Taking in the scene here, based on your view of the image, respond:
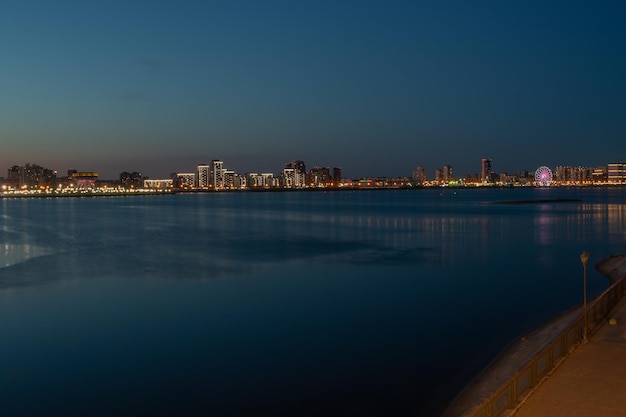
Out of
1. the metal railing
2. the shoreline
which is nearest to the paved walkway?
the metal railing

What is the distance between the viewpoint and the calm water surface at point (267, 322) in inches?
526

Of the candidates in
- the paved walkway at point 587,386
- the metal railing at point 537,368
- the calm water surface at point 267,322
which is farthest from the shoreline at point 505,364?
the paved walkway at point 587,386

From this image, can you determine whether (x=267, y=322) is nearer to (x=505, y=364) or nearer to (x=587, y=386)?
A: (x=505, y=364)

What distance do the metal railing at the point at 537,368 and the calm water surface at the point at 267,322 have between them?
289 cm

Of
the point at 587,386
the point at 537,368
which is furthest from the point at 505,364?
the point at 587,386

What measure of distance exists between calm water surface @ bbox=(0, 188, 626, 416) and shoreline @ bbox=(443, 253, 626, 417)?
1.92ft

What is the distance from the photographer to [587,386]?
966 cm

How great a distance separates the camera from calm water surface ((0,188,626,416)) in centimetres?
A: 1335

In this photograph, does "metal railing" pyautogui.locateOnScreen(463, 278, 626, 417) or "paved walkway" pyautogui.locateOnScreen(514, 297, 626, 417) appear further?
"paved walkway" pyautogui.locateOnScreen(514, 297, 626, 417)

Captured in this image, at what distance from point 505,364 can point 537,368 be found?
395 cm

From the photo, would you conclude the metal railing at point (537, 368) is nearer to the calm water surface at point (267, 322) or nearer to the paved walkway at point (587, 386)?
the paved walkway at point (587, 386)

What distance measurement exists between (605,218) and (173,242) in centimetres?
5584

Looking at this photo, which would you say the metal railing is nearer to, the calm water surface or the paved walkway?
the paved walkway

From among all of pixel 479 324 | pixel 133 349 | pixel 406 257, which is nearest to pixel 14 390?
pixel 133 349
